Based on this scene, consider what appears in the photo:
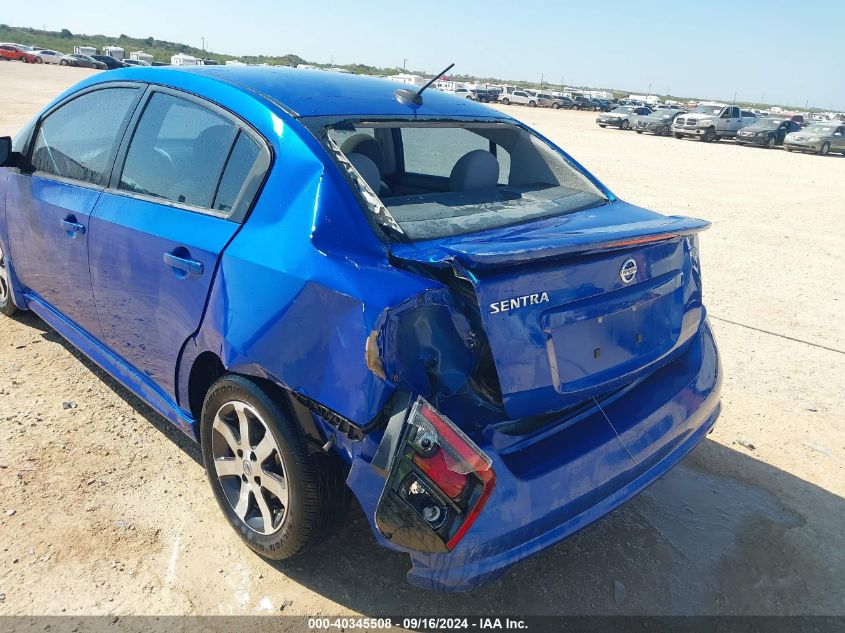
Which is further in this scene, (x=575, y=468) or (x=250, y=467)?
(x=250, y=467)

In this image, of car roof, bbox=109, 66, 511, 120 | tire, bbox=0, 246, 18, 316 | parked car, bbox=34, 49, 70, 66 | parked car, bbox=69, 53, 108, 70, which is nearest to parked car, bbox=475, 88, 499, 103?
parked car, bbox=69, 53, 108, 70

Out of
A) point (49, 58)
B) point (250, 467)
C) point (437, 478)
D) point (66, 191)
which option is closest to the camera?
point (437, 478)

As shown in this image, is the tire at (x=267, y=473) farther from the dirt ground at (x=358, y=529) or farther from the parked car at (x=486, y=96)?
the parked car at (x=486, y=96)

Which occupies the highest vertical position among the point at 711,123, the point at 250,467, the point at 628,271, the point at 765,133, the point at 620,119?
the point at 628,271

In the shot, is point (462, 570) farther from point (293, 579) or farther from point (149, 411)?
point (149, 411)

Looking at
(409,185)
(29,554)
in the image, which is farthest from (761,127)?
(29,554)

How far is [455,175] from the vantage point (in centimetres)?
325

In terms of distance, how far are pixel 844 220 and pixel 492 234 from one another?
10882 millimetres

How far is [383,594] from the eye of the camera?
246 centimetres

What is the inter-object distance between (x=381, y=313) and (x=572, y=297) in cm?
65

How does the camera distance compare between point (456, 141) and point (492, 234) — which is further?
point (456, 141)

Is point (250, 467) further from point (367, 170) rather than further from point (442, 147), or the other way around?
point (442, 147)

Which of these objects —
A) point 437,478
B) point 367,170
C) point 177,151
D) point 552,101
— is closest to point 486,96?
point 552,101

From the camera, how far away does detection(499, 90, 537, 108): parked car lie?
181 ft
